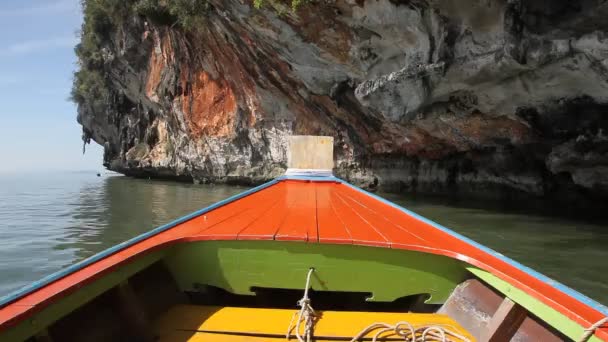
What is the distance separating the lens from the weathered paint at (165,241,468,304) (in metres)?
2.38

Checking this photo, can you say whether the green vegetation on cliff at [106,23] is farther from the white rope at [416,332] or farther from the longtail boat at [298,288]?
the white rope at [416,332]

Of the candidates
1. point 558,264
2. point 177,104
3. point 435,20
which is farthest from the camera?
point 177,104

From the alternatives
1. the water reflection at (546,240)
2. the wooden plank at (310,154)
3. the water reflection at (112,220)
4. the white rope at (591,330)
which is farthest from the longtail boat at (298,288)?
the water reflection at (112,220)

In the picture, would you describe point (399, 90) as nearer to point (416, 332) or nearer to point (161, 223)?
point (161, 223)

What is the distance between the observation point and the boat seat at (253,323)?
6.84ft

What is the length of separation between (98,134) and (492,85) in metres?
28.8

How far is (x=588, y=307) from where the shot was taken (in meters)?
1.60

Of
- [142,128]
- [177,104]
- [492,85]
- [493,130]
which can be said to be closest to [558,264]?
[492,85]

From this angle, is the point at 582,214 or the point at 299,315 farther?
the point at 582,214

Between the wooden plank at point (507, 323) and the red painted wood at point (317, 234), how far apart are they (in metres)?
0.14

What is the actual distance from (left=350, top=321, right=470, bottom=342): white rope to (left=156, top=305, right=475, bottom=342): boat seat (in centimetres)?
6

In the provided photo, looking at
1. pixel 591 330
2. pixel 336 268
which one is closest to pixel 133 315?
→ pixel 336 268

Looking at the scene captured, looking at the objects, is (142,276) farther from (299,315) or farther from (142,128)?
(142,128)

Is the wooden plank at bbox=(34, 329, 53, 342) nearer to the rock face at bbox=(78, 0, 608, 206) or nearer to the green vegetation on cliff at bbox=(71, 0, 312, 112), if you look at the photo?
the rock face at bbox=(78, 0, 608, 206)
